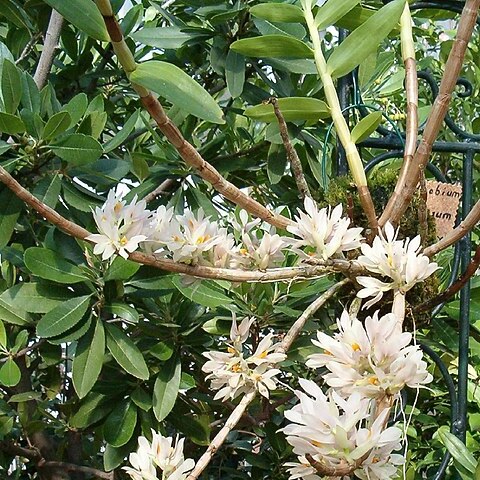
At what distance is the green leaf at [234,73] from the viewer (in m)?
0.83

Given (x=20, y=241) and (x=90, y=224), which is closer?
(x=90, y=224)

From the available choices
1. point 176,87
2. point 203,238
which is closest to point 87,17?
point 176,87

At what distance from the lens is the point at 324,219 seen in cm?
45

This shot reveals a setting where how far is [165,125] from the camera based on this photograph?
0.38 metres

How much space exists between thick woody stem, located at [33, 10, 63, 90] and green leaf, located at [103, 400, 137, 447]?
0.44m

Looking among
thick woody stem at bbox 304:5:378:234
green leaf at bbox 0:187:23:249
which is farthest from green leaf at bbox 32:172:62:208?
thick woody stem at bbox 304:5:378:234

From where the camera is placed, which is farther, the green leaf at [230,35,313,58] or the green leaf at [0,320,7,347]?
the green leaf at [0,320,7,347]

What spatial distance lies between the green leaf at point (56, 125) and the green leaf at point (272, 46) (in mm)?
248

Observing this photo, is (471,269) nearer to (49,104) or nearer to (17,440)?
(49,104)

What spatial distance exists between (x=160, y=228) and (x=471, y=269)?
24 centimetres

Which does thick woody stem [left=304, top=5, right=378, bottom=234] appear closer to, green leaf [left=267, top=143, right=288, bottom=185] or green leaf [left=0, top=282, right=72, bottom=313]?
green leaf [left=267, top=143, right=288, bottom=185]

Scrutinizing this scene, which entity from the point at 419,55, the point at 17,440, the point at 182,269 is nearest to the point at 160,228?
the point at 182,269

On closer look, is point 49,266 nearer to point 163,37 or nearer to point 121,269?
point 121,269

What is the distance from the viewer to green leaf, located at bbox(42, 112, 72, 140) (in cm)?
72
